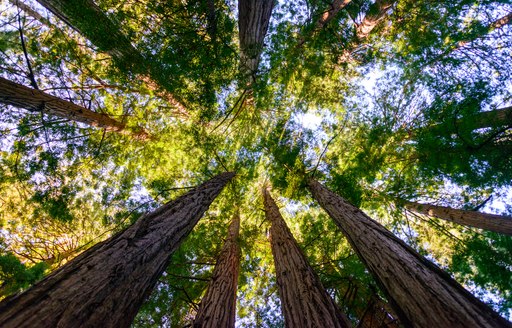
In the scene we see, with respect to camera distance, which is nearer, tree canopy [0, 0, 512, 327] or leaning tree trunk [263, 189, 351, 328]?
leaning tree trunk [263, 189, 351, 328]

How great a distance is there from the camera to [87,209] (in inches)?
296

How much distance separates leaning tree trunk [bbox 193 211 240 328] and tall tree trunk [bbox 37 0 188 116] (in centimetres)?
444

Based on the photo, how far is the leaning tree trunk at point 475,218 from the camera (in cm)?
559

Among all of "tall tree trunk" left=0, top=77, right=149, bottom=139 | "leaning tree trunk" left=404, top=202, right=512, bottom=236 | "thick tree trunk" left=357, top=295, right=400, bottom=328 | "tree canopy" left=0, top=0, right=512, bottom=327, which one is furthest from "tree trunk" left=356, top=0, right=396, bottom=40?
"tall tree trunk" left=0, top=77, right=149, bottom=139

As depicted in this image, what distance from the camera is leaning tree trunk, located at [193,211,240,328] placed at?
10.4 feet

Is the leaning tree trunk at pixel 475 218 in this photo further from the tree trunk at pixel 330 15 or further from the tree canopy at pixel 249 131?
the tree trunk at pixel 330 15

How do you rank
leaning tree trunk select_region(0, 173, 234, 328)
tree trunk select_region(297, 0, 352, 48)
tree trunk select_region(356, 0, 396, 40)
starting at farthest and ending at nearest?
tree trunk select_region(356, 0, 396, 40), tree trunk select_region(297, 0, 352, 48), leaning tree trunk select_region(0, 173, 234, 328)

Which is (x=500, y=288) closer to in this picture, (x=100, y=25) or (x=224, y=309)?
(x=224, y=309)

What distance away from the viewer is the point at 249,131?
8.66 m

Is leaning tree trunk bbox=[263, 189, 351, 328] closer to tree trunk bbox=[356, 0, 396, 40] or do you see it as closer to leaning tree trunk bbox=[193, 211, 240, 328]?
leaning tree trunk bbox=[193, 211, 240, 328]

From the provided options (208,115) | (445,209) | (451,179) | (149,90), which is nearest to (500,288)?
(445,209)

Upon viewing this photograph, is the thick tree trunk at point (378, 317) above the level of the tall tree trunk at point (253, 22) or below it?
below

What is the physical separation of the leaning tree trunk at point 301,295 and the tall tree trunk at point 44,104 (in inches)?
232

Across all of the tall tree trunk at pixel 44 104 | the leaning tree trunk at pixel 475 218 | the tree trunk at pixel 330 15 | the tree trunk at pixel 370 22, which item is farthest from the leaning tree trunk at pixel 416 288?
the tree trunk at pixel 370 22
